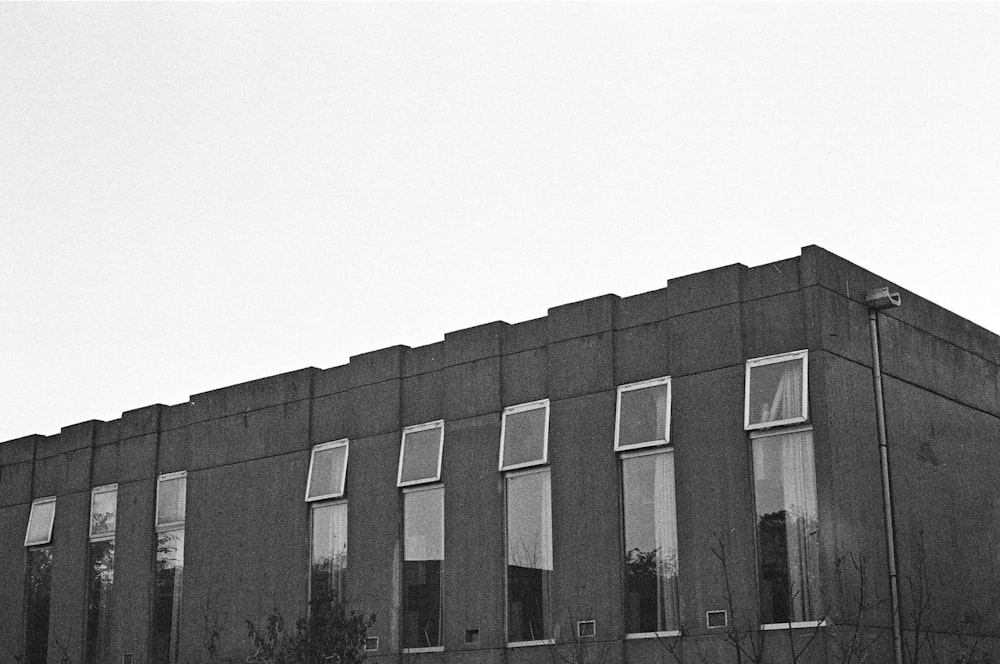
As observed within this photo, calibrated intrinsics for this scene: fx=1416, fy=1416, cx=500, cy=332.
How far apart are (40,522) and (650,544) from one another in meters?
17.6

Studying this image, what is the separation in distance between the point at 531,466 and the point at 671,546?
3.16m

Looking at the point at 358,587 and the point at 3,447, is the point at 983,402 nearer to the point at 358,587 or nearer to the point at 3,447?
the point at 358,587

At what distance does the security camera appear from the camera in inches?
873

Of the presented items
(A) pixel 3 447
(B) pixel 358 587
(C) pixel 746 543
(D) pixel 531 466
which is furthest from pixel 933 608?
(A) pixel 3 447

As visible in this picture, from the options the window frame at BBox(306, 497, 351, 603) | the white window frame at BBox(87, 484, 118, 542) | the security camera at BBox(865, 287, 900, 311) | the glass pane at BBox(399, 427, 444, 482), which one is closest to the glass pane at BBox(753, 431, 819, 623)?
the security camera at BBox(865, 287, 900, 311)

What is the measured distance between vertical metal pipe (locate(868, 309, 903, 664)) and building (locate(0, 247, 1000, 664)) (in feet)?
0.27

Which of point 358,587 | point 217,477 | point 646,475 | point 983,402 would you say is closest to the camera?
point 646,475

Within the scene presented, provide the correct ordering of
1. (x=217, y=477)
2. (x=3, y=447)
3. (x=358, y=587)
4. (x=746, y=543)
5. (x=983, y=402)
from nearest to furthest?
1. (x=746, y=543)
2. (x=983, y=402)
3. (x=358, y=587)
4. (x=217, y=477)
5. (x=3, y=447)

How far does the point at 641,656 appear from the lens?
72.6ft

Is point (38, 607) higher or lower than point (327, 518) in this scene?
lower

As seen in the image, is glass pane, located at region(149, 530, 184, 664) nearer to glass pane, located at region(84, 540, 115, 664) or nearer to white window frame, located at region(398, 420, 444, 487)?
glass pane, located at region(84, 540, 115, 664)

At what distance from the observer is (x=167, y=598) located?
3022cm

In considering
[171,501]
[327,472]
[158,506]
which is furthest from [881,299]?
[158,506]

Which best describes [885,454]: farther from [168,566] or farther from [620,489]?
[168,566]
